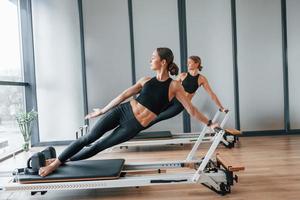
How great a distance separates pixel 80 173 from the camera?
3.02 metres

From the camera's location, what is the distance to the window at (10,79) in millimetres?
5332

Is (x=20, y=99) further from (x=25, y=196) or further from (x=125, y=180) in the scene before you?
(x=125, y=180)

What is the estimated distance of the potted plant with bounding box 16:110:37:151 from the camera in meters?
5.57

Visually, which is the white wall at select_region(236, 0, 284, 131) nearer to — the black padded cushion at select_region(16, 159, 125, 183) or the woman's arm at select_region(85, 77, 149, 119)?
the woman's arm at select_region(85, 77, 149, 119)

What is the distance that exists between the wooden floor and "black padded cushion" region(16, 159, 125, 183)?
10.5 inches

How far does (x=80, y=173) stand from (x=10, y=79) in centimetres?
331

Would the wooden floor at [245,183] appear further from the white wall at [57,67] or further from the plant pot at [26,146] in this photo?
the white wall at [57,67]

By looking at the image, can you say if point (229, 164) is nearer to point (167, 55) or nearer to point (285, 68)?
point (167, 55)

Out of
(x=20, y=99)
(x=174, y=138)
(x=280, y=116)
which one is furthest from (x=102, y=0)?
(x=280, y=116)

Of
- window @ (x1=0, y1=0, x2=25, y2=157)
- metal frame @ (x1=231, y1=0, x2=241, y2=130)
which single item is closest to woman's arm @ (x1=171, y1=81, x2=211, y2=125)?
window @ (x1=0, y1=0, x2=25, y2=157)

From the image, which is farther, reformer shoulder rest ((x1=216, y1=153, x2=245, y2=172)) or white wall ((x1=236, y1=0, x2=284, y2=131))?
white wall ((x1=236, y1=0, x2=284, y2=131))

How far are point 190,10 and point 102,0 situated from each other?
1.76 m

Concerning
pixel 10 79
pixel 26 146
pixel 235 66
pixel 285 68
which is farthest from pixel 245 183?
pixel 10 79

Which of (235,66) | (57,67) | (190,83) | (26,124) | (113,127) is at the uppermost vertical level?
(57,67)
